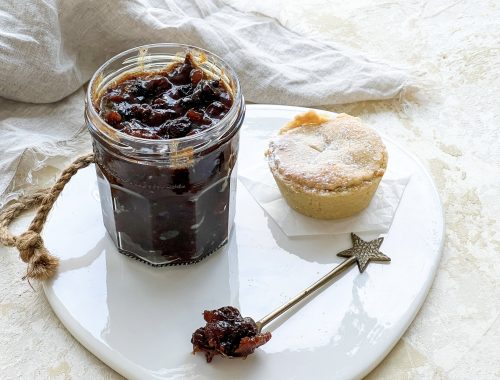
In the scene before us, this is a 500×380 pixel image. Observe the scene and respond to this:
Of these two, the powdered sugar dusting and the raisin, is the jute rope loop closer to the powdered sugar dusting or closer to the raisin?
the raisin

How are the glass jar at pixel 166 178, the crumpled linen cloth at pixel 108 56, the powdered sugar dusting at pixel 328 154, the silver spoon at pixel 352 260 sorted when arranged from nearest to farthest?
1. the glass jar at pixel 166 178
2. the silver spoon at pixel 352 260
3. the powdered sugar dusting at pixel 328 154
4. the crumpled linen cloth at pixel 108 56

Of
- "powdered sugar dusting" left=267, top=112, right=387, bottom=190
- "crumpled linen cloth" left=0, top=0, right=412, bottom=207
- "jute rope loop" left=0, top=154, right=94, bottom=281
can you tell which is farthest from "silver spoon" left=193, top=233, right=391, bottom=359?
"crumpled linen cloth" left=0, top=0, right=412, bottom=207

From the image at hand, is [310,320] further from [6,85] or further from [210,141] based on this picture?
[6,85]

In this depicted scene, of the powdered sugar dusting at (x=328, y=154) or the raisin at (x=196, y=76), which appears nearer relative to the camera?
the raisin at (x=196, y=76)

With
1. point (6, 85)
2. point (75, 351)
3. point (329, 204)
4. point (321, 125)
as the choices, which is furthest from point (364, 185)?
point (6, 85)

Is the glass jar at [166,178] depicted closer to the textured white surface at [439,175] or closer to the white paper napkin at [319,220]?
the white paper napkin at [319,220]

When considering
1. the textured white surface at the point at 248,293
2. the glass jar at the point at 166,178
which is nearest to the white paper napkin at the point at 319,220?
the textured white surface at the point at 248,293

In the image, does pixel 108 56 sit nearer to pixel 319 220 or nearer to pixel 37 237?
pixel 37 237
